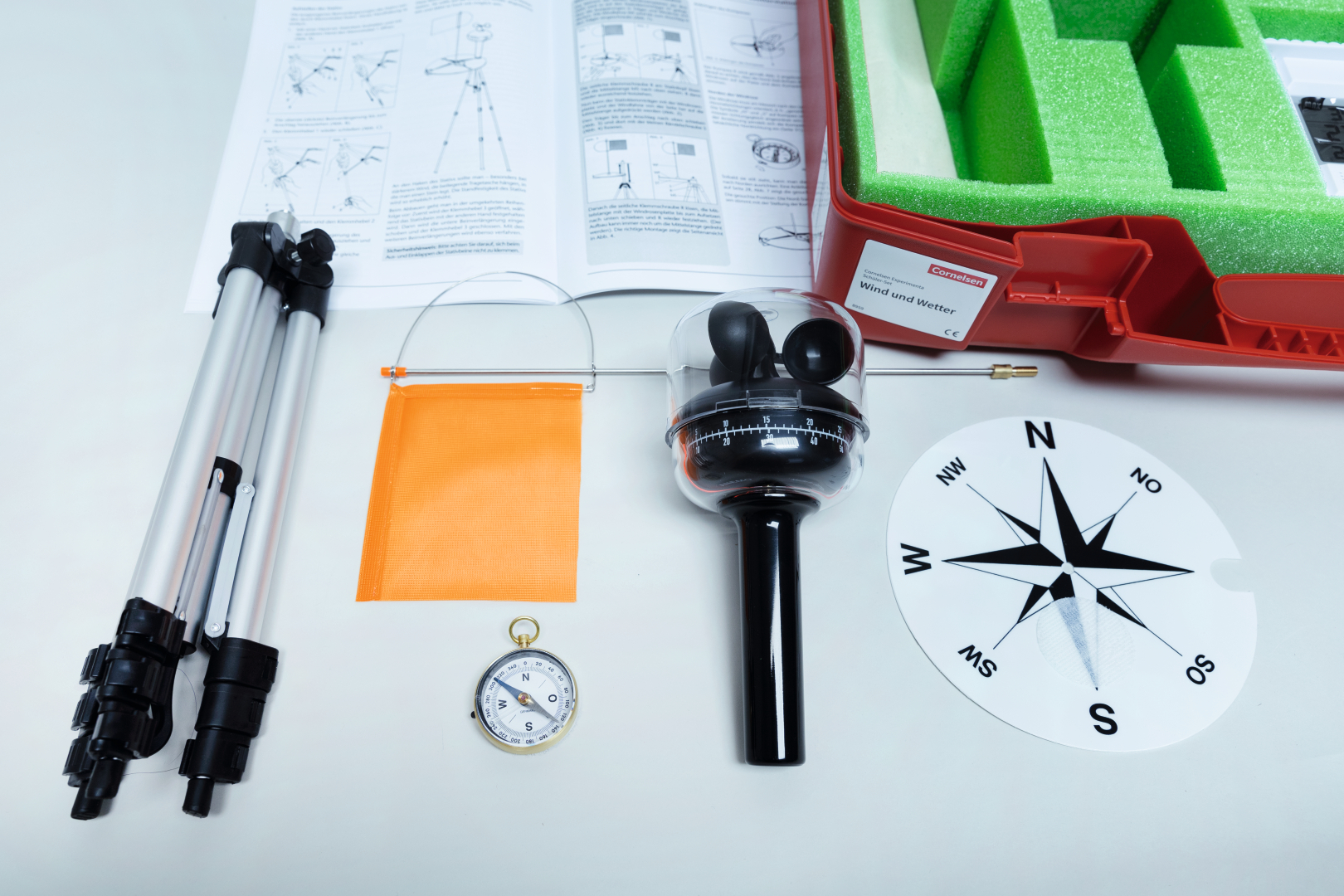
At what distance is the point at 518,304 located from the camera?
39.1 inches

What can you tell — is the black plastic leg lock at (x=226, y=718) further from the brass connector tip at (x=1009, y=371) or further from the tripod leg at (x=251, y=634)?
the brass connector tip at (x=1009, y=371)

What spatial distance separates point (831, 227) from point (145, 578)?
30.1 inches

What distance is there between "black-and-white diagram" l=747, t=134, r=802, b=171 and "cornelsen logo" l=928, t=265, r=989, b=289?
1.24 ft

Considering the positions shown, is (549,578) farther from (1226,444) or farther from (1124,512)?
(1226,444)

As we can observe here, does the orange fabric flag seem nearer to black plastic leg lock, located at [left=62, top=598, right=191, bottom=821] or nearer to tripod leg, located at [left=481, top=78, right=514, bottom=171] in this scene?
black plastic leg lock, located at [left=62, top=598, right=191, bottom=821]

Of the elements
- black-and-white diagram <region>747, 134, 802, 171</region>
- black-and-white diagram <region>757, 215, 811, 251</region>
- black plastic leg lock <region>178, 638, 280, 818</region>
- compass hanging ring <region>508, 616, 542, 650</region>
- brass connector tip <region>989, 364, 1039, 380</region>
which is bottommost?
black plastic leg lock <region>178, 638, 280, 818</region>

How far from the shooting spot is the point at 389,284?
3.29 ft

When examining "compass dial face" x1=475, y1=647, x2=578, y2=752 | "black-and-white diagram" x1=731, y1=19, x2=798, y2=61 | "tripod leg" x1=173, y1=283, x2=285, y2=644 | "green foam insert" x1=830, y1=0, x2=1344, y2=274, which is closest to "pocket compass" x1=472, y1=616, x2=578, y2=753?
"compass dial face" x1=475, y1=647, x2=578, y2=752

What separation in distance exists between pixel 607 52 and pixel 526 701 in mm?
966

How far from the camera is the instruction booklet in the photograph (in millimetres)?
1018

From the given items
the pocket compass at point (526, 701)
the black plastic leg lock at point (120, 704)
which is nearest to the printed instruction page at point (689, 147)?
the pocket compass at point (526, 701)

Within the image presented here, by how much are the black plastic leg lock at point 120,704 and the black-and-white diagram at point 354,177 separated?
61cm

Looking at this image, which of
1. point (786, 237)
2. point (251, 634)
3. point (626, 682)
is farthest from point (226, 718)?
point (786, 237)

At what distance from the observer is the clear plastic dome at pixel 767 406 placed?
0.70m
